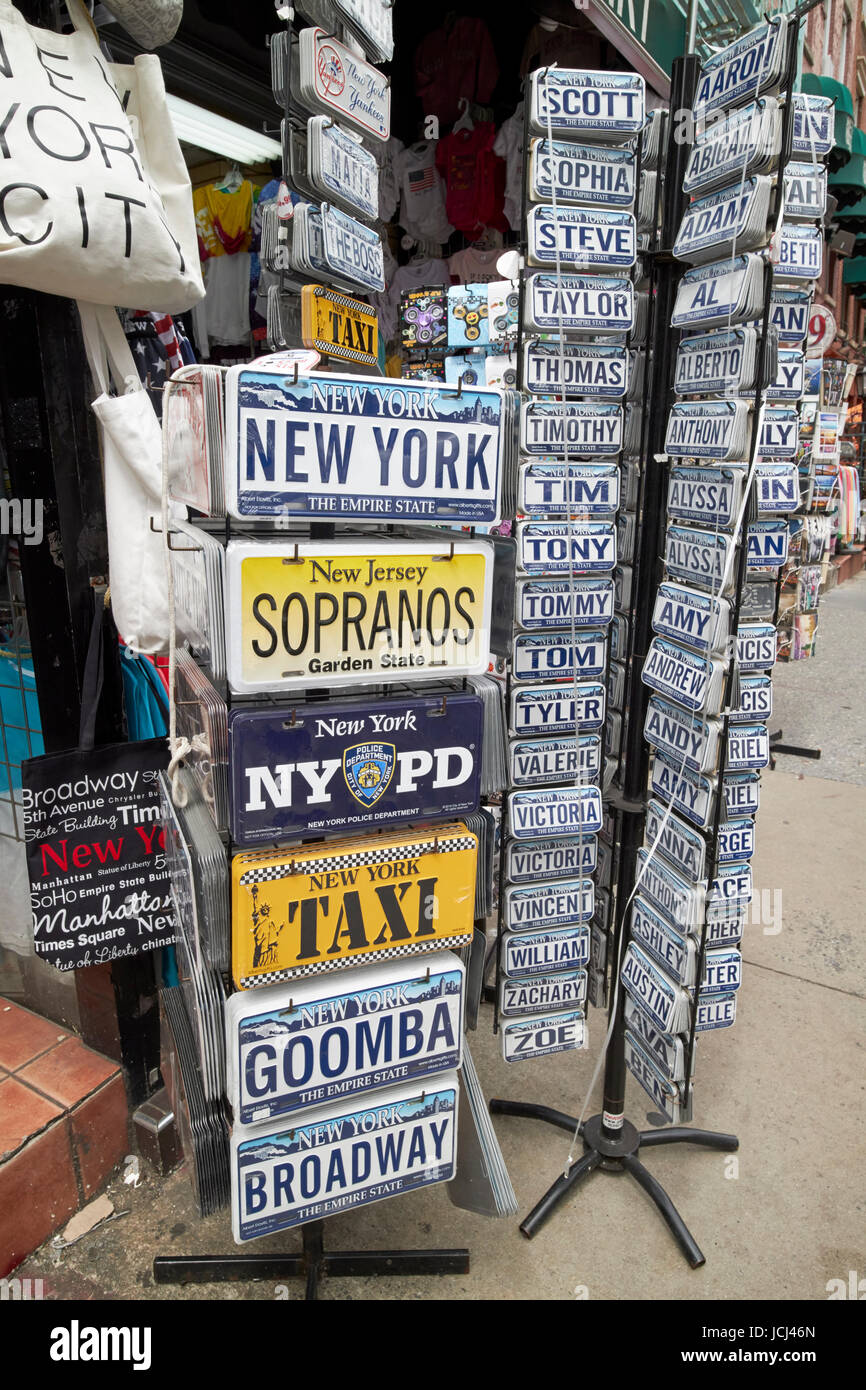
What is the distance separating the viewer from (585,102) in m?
1.97

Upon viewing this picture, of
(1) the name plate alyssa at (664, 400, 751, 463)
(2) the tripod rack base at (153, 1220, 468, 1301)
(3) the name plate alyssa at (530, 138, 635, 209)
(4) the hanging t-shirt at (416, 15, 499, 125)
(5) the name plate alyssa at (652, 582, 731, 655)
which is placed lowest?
(2) the tripod rack base at (153, 1220, 468, 1301)

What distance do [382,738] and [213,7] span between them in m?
3.67

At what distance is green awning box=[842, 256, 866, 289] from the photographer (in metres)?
14.7

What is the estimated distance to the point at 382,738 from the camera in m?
1.64

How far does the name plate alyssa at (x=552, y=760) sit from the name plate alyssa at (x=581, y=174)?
1.35 metres

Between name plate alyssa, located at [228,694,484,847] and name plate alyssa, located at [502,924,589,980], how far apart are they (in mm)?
799

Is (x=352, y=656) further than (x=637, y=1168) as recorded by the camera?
No

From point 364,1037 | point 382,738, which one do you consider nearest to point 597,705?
point 382,738

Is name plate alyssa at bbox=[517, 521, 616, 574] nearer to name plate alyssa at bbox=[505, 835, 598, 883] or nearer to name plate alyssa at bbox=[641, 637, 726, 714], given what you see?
name plate alyssa at bbox=[641, 637, 726, 714]

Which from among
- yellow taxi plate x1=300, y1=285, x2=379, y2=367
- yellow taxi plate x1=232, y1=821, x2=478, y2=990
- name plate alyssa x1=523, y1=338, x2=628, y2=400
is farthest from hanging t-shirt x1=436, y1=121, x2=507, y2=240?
yellow taxi plate x1=232, y1=821, x2=478, y2=990

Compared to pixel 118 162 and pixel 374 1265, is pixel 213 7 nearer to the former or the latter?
pixel 118 162

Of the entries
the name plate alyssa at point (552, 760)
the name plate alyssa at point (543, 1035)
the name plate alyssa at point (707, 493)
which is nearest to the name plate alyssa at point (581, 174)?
the name plate alyssa at point (707, 493)

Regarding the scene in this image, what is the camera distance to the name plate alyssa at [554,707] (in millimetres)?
2318

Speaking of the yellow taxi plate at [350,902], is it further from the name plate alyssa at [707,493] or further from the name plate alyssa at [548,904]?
the name plate alyssa at [707,493]
